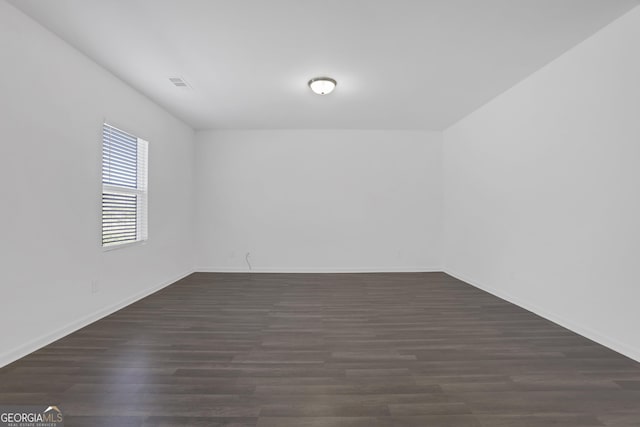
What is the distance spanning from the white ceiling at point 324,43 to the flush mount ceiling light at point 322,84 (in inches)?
3.1

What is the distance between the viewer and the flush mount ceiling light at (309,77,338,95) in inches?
134

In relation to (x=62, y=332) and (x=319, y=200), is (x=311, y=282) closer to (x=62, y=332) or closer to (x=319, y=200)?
(x=319, y=200)

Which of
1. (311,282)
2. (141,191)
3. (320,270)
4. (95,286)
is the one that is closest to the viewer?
(95,286)

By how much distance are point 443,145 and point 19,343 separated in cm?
647

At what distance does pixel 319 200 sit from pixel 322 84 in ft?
8.57

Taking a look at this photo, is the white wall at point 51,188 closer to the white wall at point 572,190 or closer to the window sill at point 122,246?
the window sill at point 122,246

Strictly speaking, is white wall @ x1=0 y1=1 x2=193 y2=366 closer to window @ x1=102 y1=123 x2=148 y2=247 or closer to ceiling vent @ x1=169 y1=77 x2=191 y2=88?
window @ x1=102 y1=123 x2=148 y2=247

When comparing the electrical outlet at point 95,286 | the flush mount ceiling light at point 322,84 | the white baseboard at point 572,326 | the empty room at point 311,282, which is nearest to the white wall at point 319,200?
the empty room at point 311,282

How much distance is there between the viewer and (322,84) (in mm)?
3424

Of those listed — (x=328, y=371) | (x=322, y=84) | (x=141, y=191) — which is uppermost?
(x=322, y=84)

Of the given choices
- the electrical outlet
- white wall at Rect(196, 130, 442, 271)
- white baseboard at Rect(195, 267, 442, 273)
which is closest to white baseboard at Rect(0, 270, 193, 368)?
the electrical outlet

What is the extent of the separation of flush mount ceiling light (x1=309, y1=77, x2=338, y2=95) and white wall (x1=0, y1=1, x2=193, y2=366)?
2364 millimetres

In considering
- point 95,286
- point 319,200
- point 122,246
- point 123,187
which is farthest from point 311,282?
point 123,187

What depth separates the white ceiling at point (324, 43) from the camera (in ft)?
7.37
